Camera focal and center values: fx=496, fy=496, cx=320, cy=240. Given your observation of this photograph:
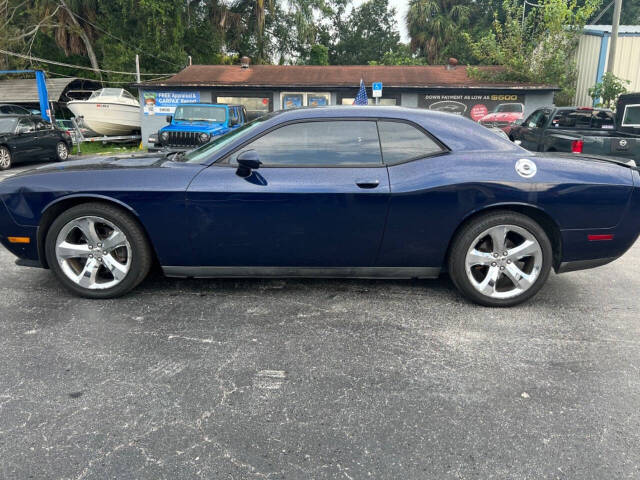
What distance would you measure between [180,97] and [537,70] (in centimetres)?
1474

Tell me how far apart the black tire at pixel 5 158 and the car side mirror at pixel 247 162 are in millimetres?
12421

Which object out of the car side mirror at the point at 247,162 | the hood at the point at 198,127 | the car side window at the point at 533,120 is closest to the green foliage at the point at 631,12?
the car side window at the point at 533,120

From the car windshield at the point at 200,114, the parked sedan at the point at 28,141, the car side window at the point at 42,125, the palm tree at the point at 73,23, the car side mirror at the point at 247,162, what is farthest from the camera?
the palm tree at the point at 73,23

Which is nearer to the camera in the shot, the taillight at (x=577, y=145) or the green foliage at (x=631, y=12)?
the taillight at (x=577, y=145)

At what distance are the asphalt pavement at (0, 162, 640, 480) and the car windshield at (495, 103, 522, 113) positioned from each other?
1704 centimetres

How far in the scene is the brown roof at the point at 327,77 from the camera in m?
19.9

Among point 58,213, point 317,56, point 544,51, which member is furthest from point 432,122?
point 317,56

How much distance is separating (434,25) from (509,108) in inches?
703

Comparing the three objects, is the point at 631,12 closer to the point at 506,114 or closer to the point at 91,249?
the point at 506,114

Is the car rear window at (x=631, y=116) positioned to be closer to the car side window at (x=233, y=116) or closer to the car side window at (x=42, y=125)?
the car side window at (x=233, y=116)

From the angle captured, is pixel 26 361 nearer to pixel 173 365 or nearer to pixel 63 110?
pixel 173 365

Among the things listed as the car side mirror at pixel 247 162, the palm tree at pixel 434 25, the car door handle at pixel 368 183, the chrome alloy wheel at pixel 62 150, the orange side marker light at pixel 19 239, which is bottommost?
the chrome alloy wheel at pixel 62 150

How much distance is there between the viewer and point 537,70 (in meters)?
20.3

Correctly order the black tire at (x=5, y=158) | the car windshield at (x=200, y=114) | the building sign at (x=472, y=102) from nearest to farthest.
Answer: the black tire at (x=5, y=158) < the car windshield at (x=200, y=114) < the building sign at (x=472, y=102)
